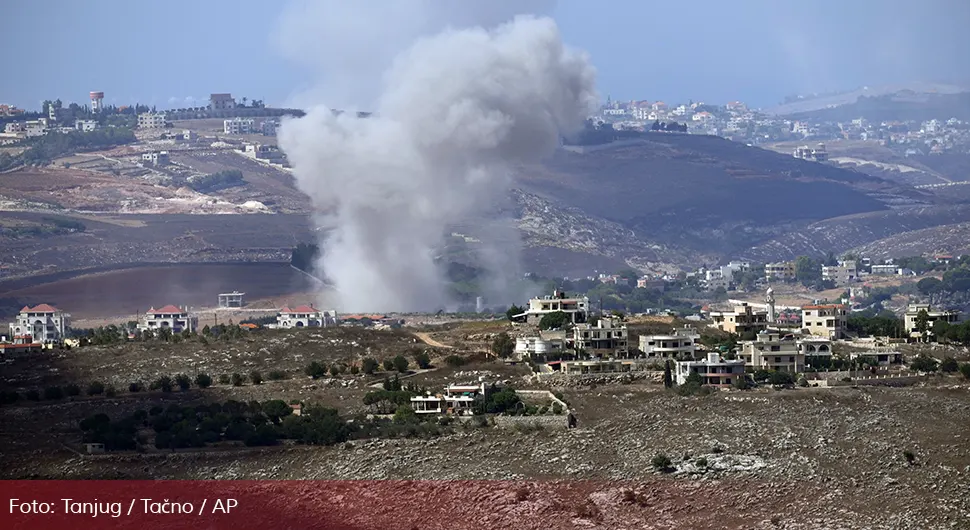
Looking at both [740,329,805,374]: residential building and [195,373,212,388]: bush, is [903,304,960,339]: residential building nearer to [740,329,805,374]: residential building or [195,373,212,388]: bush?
[740,329,805,374]: residential building

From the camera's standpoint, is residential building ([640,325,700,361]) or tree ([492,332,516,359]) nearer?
residential building ([640,325,700,361])

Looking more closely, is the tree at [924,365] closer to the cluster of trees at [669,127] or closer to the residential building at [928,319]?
the residential building at [928,319]

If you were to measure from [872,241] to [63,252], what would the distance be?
50.0 m

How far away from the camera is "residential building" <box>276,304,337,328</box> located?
250 ft

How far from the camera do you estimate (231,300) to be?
91500 mm

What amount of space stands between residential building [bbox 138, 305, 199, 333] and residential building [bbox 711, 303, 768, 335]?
21379 millimetres

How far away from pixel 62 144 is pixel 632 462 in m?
107

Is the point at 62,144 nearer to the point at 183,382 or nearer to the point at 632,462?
the point at 183,382

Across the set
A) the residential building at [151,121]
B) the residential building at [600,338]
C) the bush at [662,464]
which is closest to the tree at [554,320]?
the residential building at [600,338]

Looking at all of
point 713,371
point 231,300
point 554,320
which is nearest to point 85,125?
point 231,300

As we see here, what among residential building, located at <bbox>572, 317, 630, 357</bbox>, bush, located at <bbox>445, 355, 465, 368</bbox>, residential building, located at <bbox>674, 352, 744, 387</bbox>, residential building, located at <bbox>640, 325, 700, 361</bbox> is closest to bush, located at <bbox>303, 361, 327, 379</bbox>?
bush, located at <bbox>445, 355, 465, 368</bbox>

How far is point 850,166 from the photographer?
620 ft

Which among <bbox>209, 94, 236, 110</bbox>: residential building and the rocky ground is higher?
<bbox>209, 94, 236, 110</bbox>: residential building

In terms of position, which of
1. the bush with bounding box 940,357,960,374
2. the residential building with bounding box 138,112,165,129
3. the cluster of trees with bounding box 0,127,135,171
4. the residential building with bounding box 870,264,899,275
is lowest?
the bush with bounding box 940,357,960,374
